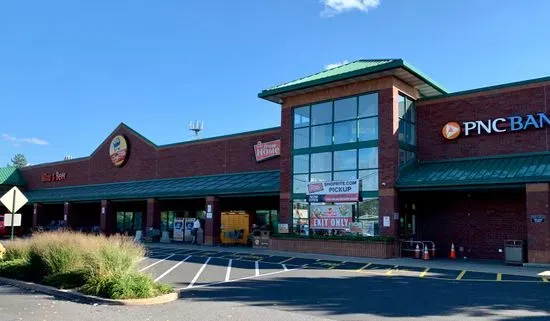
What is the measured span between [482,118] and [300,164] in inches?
346

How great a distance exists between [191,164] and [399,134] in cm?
1654

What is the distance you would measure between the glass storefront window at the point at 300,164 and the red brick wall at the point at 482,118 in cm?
549

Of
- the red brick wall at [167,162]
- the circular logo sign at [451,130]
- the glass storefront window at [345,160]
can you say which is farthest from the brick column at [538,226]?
the red brick wall at [167,162]

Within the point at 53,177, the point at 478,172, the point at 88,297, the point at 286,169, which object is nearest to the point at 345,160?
the point at 286,169

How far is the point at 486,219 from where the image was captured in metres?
23.2

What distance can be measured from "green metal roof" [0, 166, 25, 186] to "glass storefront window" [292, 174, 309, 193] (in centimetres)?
3551

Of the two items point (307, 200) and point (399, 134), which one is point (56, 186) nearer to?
point (307, 200)

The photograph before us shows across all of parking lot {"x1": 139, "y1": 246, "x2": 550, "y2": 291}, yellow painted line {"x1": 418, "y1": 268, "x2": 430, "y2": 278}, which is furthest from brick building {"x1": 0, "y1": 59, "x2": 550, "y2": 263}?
yellow painted line {"x1": 418, "y1": 268, "x2": 430, "y2": 278}

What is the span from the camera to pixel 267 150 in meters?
31.2

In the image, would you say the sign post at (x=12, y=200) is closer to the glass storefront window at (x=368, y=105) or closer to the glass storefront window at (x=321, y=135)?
the glass storefront window at (x=321, y=135)

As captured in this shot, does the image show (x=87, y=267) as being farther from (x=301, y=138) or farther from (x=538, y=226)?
(x=538, y=226)

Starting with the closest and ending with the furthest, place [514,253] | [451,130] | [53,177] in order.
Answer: [514,253]
[451,130]
[53,177]

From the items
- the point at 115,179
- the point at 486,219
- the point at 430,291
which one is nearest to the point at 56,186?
the point at 115,179

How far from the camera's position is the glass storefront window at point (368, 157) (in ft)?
78.3
